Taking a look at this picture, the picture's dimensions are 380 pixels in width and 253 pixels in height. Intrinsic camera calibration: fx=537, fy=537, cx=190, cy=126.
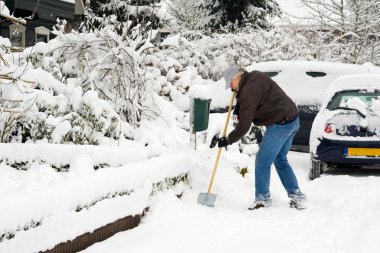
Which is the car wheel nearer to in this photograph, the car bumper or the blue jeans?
the car bumper

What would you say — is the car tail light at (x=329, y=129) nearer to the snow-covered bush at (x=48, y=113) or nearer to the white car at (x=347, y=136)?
the white car at (x=347, y=136)

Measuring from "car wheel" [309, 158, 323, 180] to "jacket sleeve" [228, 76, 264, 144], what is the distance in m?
2.67

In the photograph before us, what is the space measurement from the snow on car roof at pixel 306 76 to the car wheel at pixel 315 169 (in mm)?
2757

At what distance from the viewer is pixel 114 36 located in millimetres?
8703

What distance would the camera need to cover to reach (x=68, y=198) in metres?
4.00

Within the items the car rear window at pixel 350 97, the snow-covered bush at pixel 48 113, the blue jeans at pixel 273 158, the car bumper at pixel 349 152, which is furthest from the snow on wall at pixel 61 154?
the car rear window at pixel 350 97

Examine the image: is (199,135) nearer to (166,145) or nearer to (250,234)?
(166,145)

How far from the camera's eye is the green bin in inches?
287

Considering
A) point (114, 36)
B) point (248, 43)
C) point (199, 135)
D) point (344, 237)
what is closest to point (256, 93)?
point (344, 237)

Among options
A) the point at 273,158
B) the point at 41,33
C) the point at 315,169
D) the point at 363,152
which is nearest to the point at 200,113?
the point at 273,158

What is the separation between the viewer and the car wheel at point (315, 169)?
321 inches

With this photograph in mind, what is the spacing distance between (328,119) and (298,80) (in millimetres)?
3243

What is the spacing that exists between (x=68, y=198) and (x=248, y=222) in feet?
7.05

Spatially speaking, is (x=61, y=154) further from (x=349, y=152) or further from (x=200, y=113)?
(x=349, y=152)
